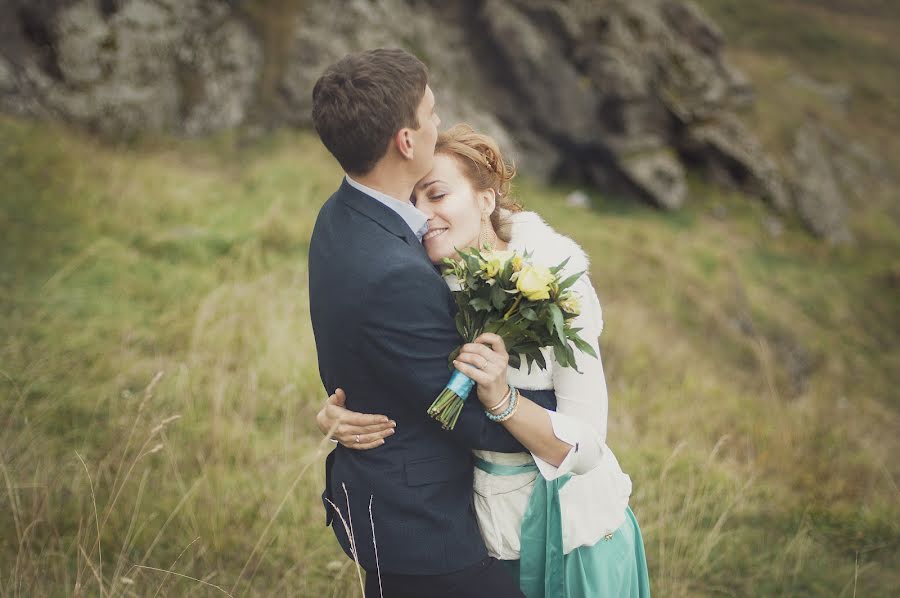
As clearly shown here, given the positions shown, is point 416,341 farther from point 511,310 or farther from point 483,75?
point 483,75

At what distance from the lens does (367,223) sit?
6.76ft

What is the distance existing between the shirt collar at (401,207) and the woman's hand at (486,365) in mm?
446

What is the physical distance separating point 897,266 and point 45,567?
16031mm

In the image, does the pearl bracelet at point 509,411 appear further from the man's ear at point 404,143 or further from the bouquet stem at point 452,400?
the man's ear at point 404,143

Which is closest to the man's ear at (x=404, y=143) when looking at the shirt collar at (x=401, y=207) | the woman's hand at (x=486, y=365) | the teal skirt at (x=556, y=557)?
the shirt collar at (x=401, y=207)

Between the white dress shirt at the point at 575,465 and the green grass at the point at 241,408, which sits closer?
the white dress shirt at the point at 575,465

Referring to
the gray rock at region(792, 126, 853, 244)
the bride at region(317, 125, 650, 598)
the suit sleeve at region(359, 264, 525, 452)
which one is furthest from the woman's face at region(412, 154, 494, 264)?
the gray rock at region(792, 126, 853, 244)

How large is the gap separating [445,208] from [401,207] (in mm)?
272

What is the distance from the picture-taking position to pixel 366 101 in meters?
1.99

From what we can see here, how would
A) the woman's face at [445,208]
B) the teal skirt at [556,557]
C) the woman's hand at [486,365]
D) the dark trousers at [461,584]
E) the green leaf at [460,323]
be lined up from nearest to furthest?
the woman's hand at [486,365] < the green leaf at [460,323] < the dark trousers at [461,584] < the teal skirt at [556,557] < the woman's face at [445,208]

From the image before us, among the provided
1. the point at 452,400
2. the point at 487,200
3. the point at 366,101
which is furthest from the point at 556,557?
the point at 366,101

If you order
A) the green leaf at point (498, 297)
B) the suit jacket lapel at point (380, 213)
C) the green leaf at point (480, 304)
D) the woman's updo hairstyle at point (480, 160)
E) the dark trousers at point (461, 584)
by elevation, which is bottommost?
the dark trousers at point (461, 584)

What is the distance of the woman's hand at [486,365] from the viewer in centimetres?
192

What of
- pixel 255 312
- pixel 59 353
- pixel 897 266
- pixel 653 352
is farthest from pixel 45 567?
pixel 897 266
